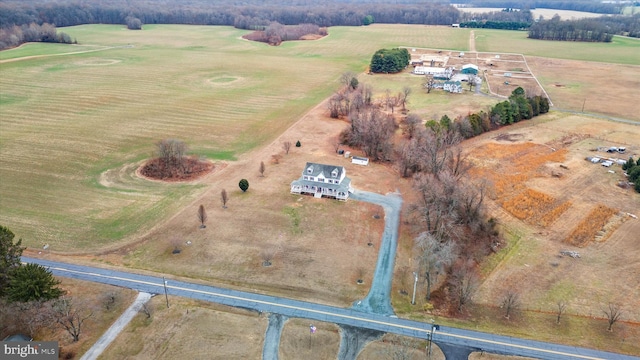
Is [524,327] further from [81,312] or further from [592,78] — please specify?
[592,78]

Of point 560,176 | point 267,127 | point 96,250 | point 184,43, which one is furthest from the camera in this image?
point 184,43

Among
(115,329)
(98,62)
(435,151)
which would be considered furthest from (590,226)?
(98,62)

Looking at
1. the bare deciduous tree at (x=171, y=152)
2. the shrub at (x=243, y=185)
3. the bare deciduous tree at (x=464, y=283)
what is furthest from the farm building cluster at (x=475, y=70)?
the bare deciduous tree at (x=464, y=283)

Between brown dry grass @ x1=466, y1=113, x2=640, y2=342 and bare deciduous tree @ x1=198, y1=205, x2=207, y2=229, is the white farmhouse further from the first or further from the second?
brown dry grass @ x1=466, y1=113, x2=640, y2=342

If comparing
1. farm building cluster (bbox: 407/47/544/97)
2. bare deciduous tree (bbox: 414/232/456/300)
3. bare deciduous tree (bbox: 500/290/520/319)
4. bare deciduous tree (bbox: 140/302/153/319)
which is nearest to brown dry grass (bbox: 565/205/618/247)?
bare deciduous tree (bbox: 500/290/520/319)

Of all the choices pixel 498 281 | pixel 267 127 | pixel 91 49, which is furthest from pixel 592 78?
pixel 91 49

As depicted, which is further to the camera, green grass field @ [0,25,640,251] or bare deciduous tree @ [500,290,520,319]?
green grass field @ [0,25,640,251]
